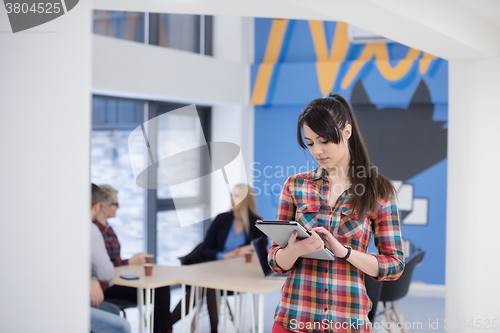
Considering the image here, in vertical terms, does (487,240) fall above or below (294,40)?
below

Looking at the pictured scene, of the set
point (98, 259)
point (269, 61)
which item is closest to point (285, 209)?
point (98, 259)

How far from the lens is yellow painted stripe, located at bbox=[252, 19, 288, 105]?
259 inches

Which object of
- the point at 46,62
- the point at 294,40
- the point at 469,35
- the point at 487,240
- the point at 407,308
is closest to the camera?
the point at 46,62

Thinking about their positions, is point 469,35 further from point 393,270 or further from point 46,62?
point 46,62

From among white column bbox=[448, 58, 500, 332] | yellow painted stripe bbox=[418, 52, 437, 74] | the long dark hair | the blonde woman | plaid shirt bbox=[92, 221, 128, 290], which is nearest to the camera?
the long dark hair

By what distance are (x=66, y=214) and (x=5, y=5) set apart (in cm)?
60

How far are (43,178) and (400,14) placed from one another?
5.81ft

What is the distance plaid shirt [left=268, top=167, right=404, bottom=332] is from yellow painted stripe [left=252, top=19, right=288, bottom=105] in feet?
15.7

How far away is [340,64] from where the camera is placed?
6.26 metres

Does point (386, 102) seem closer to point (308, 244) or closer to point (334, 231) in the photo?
point (334, 231)

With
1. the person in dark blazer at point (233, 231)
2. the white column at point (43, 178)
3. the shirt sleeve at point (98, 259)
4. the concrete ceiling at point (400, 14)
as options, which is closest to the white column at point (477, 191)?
the concrete ceiling at point (400, 14)

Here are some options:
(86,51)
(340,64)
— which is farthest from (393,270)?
(340,64)

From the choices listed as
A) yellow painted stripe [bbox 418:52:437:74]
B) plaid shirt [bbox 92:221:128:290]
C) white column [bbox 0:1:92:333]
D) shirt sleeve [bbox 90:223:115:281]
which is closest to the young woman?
white column [bbox 0:1:92:333]

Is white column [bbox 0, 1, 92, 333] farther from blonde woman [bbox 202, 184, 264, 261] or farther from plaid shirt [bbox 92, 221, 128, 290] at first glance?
blonde woman [bbox 202, 184, 264, 261]
